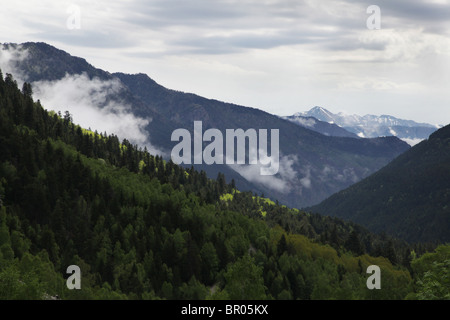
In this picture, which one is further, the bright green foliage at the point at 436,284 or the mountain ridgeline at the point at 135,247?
the mountain ridgeline at the point at 135,247

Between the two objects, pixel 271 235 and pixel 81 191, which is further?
pixel 271 235

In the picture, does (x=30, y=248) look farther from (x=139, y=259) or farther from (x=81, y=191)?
→ (x=81, y=191)

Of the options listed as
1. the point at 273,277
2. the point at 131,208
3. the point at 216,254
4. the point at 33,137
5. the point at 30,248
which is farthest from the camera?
the point at 33,137

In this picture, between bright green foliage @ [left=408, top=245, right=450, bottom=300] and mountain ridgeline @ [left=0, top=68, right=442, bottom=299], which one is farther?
mountain ridgeline @ [left=0, top=68, right=442, bottom=299]

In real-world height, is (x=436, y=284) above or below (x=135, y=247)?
above

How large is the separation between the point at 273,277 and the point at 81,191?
73946 millimetres

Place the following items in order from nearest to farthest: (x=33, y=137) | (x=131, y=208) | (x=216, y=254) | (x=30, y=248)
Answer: (x=30, y=248) < (x=216, y=254) < (x=131, y=208) < (x=33, y=137)

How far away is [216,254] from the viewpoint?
156500mm

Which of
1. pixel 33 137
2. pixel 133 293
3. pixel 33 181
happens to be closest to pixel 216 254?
pixel 133 293

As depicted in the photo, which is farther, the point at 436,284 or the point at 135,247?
the point at 135,247

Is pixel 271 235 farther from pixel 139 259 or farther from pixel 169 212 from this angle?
pixel 139 259

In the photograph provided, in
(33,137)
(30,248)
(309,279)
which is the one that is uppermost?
(33,137)
